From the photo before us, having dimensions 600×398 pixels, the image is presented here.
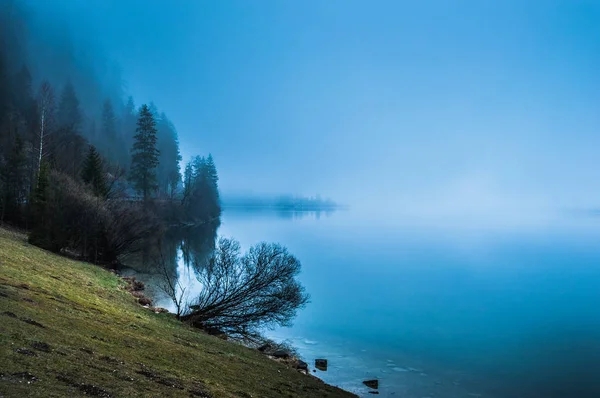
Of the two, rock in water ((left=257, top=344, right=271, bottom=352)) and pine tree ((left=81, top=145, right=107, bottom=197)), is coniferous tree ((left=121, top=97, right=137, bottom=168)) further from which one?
rock in water ((left=257, top=344, right=271, bottom=352))

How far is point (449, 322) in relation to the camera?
36.4m

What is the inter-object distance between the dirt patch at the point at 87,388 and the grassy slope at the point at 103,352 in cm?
2

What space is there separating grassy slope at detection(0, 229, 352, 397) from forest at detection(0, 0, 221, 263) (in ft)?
46.7

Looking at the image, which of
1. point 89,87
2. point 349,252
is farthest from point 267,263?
point 89,87

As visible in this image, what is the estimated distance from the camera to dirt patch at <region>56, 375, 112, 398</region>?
952cm

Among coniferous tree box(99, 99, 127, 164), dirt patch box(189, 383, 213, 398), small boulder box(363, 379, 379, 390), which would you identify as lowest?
small boulder box(363, 379, 379, 390)

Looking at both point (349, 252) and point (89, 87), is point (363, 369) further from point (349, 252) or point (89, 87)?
point (89, 87)

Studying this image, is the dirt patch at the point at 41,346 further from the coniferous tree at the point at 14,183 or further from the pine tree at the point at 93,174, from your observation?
the pine tree at the point at 93,174

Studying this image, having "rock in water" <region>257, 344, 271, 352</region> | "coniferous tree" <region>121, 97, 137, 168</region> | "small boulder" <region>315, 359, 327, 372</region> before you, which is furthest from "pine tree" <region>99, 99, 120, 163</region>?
"small boulder" <region>315, 359, 327, 372</region>

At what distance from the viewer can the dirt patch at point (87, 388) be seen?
375 inches

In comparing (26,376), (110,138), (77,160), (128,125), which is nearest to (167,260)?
(77,160)

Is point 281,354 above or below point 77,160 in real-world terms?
below

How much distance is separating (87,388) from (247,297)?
20.4 meters

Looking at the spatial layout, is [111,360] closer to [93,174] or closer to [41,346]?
[41,346]
